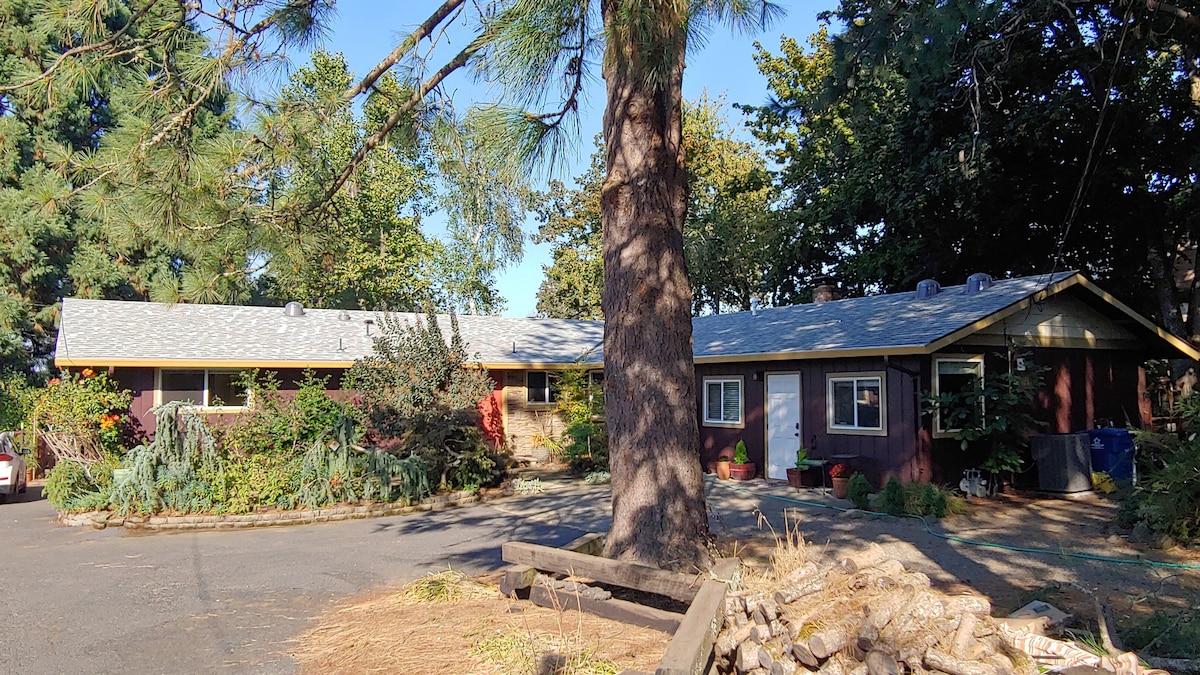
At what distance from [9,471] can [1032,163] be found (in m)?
22.3

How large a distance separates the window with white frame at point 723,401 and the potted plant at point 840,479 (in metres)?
3.31

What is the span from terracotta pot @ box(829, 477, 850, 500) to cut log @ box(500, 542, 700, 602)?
8029 mm

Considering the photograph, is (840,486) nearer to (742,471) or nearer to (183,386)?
(742,471)

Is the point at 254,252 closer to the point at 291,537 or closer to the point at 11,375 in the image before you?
the point at 291,537

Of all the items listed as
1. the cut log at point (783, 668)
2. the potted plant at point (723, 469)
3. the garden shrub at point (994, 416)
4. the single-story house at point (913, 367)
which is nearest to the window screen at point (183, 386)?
the single-story house at point (913, 367)

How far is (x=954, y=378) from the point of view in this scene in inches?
525

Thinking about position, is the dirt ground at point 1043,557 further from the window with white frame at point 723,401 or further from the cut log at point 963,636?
the window with white frame at point 723,401

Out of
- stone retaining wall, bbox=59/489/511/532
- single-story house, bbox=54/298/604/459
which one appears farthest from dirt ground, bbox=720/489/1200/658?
single-story house, bbox=54/298/604/459

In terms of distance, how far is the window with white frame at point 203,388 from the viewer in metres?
16.1

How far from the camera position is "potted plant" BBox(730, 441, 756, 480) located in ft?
51.5

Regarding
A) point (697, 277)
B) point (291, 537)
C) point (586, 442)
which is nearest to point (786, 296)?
point (697, 277)

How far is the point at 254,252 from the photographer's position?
24.2ft

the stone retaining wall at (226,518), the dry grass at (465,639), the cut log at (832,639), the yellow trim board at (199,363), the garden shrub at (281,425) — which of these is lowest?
the stone retaining wall at (226,518)

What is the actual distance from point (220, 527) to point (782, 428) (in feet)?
32.7
